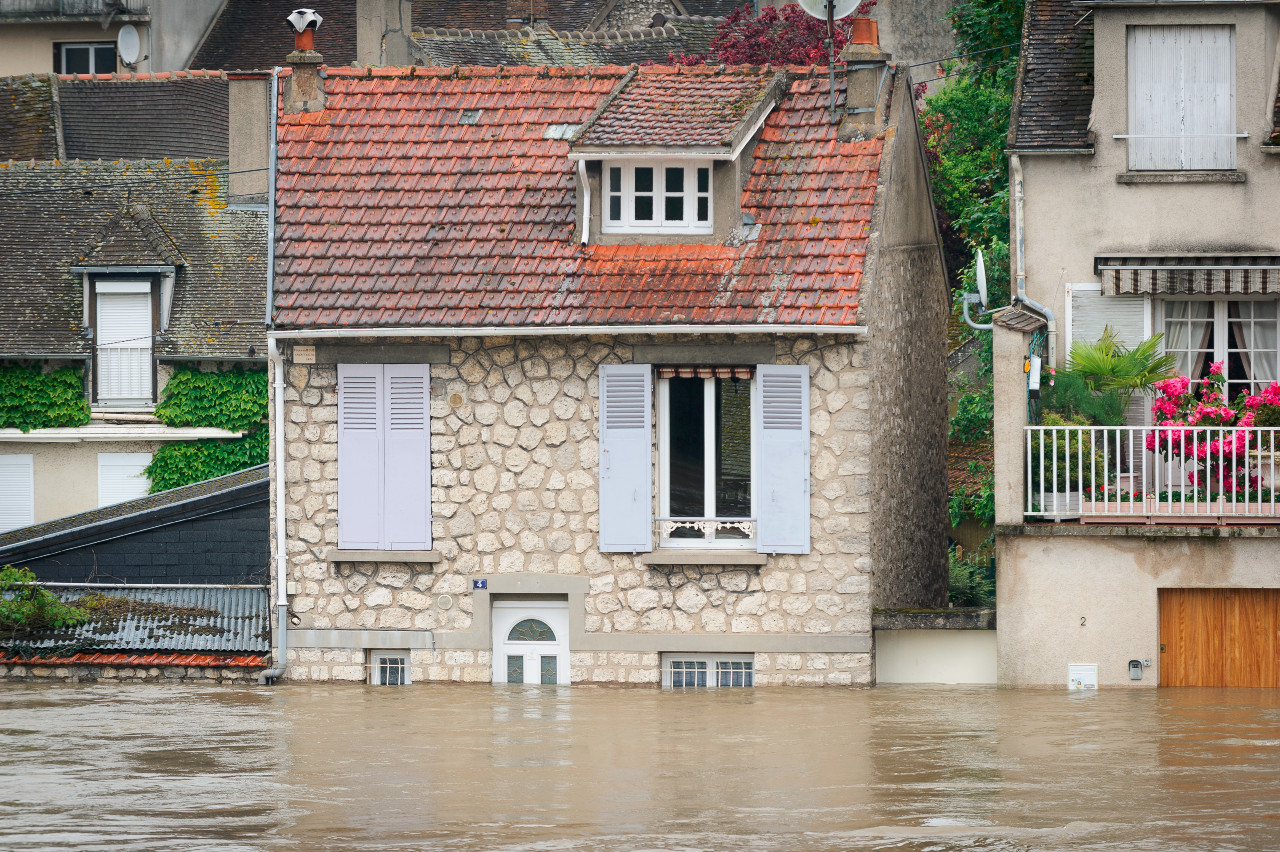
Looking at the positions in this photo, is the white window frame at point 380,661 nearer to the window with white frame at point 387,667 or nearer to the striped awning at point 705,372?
the window with white frame at point 387,667

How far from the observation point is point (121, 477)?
28453 mm

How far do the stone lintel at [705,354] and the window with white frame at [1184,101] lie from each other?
4.29 metres

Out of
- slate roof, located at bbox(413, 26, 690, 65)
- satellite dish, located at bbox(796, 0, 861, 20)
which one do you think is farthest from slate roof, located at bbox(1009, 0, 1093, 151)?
slate roof, located at bbox(413, 26, 690, 65)

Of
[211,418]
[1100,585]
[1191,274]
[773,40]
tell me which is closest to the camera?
[1100,585]

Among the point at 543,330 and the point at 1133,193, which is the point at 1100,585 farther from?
the point at 543,330

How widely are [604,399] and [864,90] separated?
4299 mm

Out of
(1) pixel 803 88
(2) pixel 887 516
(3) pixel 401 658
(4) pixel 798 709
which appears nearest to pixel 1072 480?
(2) pixel 887 516

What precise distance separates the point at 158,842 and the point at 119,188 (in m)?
17.9

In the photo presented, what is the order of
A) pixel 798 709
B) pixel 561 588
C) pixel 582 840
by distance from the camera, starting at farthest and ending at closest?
pixel 561 588, pixel 798 709, pixel 582 840

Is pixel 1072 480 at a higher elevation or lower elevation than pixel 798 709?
higher

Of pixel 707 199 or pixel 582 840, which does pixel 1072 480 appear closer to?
pixel 707 199

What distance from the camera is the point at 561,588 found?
798 inches

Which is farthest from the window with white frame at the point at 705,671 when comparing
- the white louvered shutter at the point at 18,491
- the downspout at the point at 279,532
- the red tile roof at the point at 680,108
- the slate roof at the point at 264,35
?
the slate roof at the point at 264,35

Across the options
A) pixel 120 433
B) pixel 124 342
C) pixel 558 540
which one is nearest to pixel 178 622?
pixel 558 540
